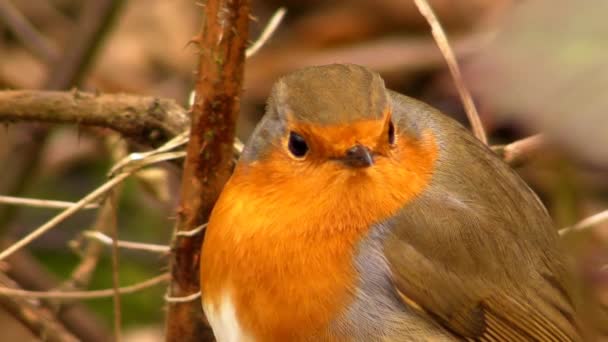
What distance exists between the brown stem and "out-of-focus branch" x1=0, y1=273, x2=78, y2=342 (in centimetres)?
31

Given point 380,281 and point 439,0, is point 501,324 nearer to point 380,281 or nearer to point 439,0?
point 380,281

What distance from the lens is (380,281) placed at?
226cm

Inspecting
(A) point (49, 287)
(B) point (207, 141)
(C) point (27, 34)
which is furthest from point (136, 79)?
(B) point (207, 141)

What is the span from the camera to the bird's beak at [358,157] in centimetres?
209

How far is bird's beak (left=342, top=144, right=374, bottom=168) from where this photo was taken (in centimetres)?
209

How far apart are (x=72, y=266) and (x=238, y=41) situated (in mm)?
2892

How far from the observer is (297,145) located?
2.24 meters

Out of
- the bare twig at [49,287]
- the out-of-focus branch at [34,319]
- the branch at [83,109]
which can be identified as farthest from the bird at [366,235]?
the bare twig at [49,287]

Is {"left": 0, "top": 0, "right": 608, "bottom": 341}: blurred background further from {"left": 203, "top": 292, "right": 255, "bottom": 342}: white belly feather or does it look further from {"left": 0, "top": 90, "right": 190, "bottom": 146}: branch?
{"left": 203, "top": 292, "right": 255, "bottom": 342}: white belly feather

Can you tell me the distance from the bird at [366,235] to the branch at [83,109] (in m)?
0.27

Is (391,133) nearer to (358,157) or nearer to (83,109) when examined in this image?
(358,157)

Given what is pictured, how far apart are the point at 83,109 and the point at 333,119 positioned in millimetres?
684

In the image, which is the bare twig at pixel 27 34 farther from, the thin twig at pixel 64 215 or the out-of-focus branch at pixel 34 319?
the thin twig at pixel 64 215

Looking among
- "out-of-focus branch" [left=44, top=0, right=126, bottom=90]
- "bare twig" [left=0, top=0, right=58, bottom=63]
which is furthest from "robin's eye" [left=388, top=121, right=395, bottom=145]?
"bare twig" [left=0, top=0, right=58, bottom=63]
